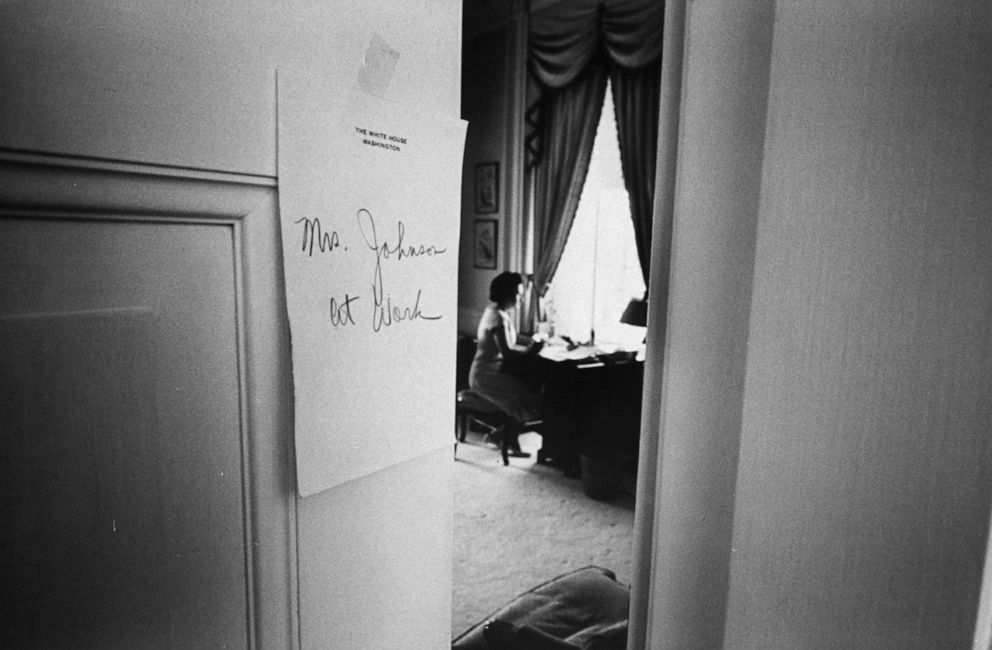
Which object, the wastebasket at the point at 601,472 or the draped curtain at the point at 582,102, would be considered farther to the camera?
the draped curtain at the point at 582,102

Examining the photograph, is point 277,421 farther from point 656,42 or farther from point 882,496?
point 656,42

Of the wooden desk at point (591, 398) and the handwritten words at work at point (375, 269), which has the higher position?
the handwritten words at work at point (375, 269)

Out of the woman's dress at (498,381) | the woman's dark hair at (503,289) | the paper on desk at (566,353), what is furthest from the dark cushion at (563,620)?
the woman's dark hair at (503,289)

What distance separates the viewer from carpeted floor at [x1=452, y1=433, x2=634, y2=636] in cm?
252

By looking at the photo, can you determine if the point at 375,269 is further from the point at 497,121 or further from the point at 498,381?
the point at 497,121

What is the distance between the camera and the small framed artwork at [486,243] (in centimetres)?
471

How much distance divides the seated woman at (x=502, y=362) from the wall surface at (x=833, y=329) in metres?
3.35

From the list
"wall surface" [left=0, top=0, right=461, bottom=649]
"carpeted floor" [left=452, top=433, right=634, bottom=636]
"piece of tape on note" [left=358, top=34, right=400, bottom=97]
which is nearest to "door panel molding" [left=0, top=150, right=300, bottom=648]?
"wall surface" [left=0, top=0, right=461, bottom=649]

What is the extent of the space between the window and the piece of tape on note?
3.56 meters

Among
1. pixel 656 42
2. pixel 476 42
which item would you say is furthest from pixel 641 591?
pixel 476 42

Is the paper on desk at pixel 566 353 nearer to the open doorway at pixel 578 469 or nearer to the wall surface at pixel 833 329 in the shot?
the open doorway at pixel 578 469

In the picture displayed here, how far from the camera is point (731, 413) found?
0.39 metres

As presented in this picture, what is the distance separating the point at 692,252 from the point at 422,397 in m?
0.42

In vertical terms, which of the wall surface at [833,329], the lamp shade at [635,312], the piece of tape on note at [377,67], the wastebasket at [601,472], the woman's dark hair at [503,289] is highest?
the piece of tape on note at [377,67]
